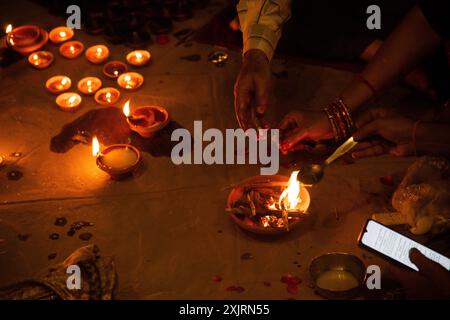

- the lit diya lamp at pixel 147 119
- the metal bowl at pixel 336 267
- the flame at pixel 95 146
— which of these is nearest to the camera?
the metal bowl at pixel 336 267

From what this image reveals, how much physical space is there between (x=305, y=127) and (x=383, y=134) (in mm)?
383

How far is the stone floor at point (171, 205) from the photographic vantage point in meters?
2.27

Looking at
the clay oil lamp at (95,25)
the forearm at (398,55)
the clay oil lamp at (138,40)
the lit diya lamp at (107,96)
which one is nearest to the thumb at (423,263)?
the forearm at (398,55)

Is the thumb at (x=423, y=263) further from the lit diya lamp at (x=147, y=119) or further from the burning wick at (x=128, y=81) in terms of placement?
the burning wick at (x=128, y=81)

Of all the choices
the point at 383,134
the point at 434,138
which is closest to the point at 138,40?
the point at 383,134

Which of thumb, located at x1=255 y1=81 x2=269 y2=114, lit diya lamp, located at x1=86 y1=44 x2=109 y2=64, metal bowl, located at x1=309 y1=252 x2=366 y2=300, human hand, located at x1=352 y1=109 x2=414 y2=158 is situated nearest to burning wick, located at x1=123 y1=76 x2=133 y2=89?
lit diya lamp, located at x1=86 y1=44 x2=109 y2=64

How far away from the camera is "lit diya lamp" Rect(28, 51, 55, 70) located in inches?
133

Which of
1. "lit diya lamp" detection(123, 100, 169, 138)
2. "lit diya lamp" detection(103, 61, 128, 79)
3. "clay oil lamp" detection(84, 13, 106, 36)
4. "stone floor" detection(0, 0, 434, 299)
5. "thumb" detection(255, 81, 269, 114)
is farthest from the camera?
"clay oil lamp" detection(84, 13, 106, 36)

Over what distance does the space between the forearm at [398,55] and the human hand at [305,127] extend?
0.22 metres

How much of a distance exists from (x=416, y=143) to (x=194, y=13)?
2.12 metres

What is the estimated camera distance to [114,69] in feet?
10.9

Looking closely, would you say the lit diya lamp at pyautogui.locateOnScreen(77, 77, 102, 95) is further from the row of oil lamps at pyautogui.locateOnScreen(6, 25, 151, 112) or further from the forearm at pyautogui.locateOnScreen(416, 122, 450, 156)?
the forearm at pyautogui.locateOnScreen(416, 122, 450, 156)

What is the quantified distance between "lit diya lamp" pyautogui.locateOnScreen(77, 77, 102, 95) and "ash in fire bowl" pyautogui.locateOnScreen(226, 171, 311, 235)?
1234 mm

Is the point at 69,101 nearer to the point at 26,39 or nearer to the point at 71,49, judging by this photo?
the point at 71,49
